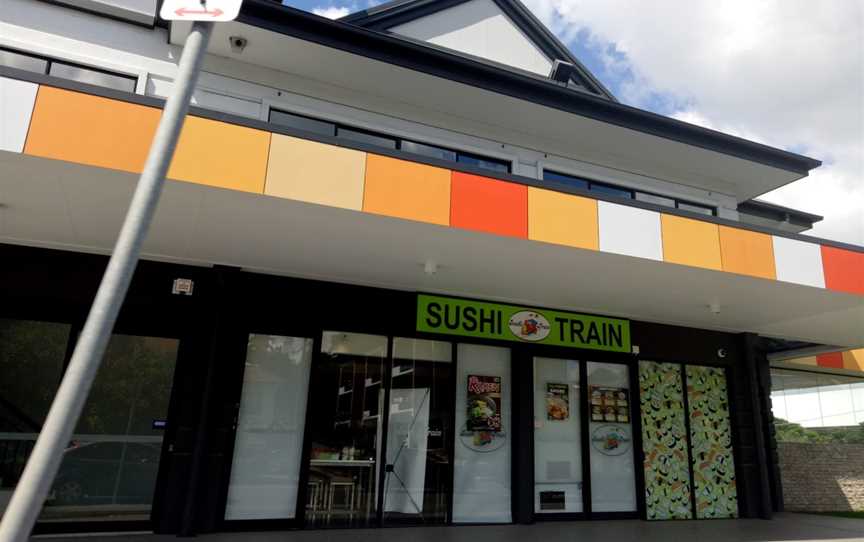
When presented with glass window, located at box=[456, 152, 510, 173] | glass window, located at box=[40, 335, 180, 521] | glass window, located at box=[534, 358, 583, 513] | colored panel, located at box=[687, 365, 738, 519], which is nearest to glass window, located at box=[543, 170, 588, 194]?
glass window, located at box=[456, 152, 510, 173]

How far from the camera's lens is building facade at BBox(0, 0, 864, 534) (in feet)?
19.5

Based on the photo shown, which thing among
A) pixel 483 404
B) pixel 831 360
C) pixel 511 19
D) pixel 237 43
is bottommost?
pixel 483 404

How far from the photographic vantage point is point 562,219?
6.62 meters

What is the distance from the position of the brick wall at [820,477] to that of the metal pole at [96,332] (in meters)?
14.0

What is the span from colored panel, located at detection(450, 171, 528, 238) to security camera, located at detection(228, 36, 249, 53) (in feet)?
13.1

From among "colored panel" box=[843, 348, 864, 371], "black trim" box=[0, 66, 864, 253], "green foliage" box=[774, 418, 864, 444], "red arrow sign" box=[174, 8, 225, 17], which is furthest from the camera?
"green foliage" box=[774, 418, 864, 444]

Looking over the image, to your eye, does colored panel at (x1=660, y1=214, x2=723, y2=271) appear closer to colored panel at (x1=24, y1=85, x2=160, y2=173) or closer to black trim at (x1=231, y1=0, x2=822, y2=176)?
black trim at (x1=231, y1=0, x2=822, y2=176)

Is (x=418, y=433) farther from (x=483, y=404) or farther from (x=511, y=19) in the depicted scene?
Answer: (x=511, y=19)

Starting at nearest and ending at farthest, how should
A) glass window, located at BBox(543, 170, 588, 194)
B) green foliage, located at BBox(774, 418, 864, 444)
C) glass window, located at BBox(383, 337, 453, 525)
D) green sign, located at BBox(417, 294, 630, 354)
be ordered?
glass window, located at BBox(383, 337, 453, 525)
green sign, located at BBox(417, 294, 630, 354)
glass window, located at BBox(543, 170, 588, 194)
green foliage, located at BBox(774, 418, 864, 444)

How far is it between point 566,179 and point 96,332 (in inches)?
353

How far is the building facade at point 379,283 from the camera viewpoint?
19.5 ft

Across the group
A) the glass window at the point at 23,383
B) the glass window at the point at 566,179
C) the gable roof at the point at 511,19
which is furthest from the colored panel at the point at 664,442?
the glass window at the point at 23,383

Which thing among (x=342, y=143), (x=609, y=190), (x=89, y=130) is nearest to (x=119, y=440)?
(x=89, y=130)

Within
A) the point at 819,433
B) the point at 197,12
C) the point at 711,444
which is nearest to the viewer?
the point at 197,12
